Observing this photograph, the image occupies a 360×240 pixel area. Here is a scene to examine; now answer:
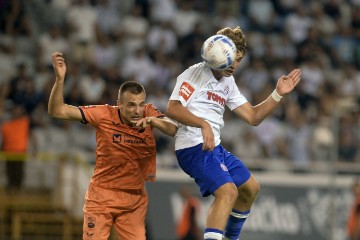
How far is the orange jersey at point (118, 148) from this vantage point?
11.0 m

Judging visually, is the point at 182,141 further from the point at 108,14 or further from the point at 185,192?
the point at 108,14

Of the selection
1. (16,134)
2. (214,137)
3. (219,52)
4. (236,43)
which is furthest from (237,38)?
(16,134)

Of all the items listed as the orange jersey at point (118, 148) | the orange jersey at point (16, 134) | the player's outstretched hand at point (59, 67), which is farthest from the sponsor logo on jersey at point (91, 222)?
the orange jersey at point (16, 134)

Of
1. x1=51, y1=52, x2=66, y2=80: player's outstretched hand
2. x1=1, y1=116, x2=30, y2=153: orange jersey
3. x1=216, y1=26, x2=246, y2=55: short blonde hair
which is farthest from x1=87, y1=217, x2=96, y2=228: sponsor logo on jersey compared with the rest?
x1=1, y1=116, x2=30, y2=153: orange jersey

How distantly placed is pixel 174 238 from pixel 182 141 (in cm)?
993

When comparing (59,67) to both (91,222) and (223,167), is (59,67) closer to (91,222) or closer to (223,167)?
(91,222)

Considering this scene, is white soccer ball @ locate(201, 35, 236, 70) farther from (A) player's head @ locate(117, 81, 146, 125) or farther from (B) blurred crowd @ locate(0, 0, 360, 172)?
(B) blurred crowd @ locate(0, 0, 360, 172)

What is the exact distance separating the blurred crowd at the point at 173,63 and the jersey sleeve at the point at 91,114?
8249 millimetres

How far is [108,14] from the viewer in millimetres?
22172

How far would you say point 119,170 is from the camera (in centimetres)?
1109

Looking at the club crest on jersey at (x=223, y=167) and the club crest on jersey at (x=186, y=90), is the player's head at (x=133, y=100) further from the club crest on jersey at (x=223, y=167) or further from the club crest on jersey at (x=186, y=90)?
the club crest on jersey at (x=223, y=167)

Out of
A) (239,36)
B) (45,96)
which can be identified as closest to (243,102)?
(239,36)

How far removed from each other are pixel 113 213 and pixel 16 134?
7.99 m

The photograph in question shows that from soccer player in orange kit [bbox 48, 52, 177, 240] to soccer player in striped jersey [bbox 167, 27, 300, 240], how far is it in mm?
497
